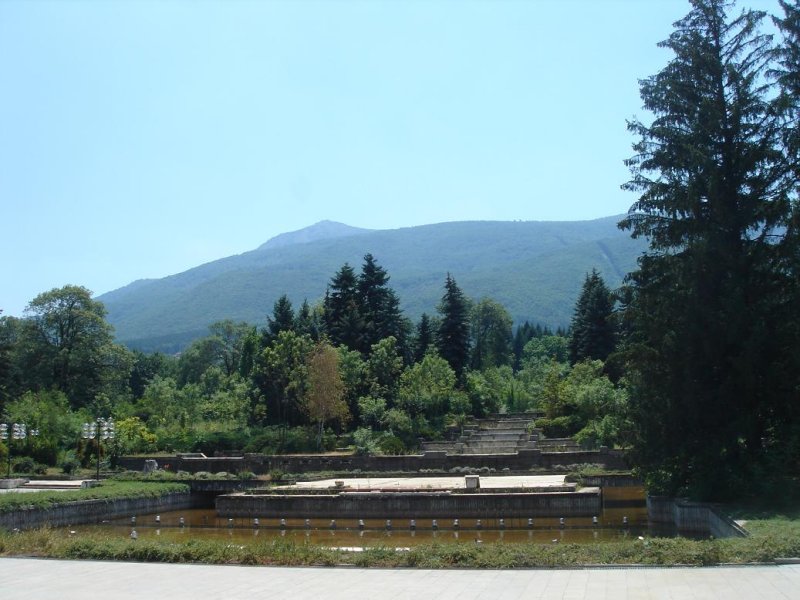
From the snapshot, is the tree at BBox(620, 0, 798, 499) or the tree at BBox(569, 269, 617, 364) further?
the tree at BBox(569, 269, 617, 364)

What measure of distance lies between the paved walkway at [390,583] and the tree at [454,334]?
42437 mm

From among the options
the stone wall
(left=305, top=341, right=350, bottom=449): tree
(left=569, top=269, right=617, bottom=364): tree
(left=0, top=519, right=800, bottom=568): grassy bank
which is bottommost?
the stone wall

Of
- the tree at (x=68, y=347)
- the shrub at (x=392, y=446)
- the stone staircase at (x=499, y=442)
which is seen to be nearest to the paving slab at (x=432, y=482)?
the shrub at (x=392, y=446)

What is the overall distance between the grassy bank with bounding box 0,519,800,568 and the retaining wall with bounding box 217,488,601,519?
29.4 feet

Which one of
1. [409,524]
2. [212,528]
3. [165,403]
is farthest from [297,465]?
[165,403]

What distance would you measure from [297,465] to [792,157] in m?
25.5

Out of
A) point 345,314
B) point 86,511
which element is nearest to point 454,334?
point 345,314

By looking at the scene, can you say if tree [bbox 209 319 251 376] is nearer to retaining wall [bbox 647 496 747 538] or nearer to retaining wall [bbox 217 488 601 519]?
retaining wall [bbox 217 488 601 519]

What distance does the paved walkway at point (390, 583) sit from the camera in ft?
30.8

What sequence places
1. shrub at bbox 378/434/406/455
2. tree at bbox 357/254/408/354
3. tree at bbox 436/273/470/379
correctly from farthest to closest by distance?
tree at bbox 436/273/470/379 → tree at bbox 357/254/408/354 → shrub at bbox 378/434/406/455

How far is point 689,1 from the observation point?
71.1 feet

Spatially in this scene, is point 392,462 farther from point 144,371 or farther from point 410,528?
point 144,371

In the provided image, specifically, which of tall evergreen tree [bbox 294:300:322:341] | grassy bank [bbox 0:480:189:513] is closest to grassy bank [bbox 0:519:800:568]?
grassy bank [bbox 0:480:189:513]

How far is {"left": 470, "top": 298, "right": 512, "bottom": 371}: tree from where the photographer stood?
82.8 m
